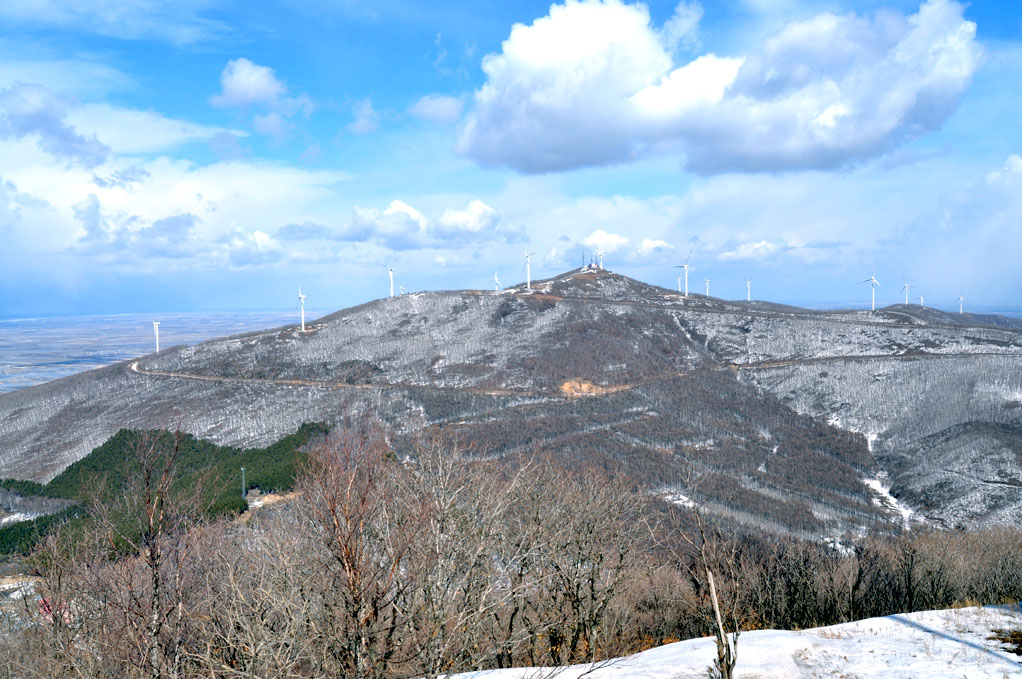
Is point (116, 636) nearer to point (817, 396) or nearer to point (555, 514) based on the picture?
Answer: point (555, 514)

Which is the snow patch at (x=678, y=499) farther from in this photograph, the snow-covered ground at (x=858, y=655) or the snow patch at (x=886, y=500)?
the snow-covered ground at (x=858, y=655)

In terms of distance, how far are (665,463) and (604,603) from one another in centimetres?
4700

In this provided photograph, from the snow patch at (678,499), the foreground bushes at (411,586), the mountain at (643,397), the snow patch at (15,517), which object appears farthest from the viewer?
the mountain at (643,397)

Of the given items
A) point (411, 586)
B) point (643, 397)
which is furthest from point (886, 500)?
point (411, 586)

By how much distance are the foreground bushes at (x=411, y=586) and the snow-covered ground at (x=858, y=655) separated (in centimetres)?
183

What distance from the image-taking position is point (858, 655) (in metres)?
14.8

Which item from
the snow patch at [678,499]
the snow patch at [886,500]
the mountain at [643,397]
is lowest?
the snow patch at [886,500]

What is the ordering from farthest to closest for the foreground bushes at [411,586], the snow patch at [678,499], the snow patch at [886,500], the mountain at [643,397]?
1. the mountain at [643,397]
2. the snow patch at [886,500]
3. the snow patch at [678,499]
4. the foreground bushes at [411,586]

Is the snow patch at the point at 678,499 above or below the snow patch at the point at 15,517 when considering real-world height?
above

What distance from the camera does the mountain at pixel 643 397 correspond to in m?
60.8

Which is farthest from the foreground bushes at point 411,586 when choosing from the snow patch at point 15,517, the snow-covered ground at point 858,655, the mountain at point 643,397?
the snow patch at point 15,517

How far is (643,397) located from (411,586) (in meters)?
70.8

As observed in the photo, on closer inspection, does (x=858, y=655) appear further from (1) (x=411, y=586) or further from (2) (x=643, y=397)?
(2) (x=643, y=397)

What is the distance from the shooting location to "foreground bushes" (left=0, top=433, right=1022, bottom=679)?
13328 millimetres
